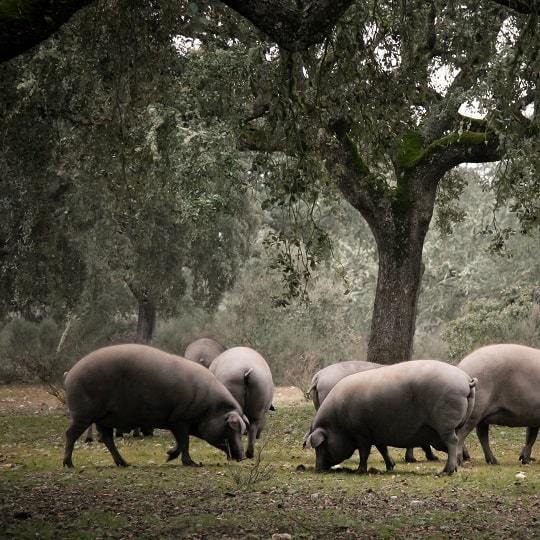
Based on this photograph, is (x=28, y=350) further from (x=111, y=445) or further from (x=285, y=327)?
(x=111, y=445)

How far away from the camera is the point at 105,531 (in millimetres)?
6781

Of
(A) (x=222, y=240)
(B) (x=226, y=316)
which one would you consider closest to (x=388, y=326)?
(A) (x=222, y=240)

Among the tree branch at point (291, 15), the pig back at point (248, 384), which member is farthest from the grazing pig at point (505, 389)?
the tree branch at point (291, 15)

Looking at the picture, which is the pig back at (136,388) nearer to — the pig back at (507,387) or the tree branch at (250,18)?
the pig back at (507,387)

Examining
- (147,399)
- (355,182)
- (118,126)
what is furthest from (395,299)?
(147,399)

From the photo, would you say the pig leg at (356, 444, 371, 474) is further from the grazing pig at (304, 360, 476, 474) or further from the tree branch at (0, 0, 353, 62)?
the tree branch at (0, 0, 353, 62)

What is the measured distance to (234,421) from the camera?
1130 centimetres

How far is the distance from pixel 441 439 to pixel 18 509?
4891 mm

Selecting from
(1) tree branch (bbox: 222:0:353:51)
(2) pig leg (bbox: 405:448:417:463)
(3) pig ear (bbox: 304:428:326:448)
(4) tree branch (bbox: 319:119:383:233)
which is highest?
(4) tree branch (bbox: 319:119:383:233)

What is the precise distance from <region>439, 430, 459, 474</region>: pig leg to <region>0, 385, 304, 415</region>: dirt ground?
12909 mm

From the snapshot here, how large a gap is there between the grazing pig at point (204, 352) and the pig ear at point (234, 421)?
5900 millimetres

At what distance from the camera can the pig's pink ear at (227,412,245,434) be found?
11.3 metres

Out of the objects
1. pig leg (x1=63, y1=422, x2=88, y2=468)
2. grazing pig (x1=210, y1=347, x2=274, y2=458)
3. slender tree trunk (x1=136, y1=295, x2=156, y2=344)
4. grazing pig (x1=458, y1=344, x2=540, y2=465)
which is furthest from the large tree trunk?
slender tree trunk (x1=136, y1=295, x2=156, y2=344)

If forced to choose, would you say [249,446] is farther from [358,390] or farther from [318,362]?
[318,362]
